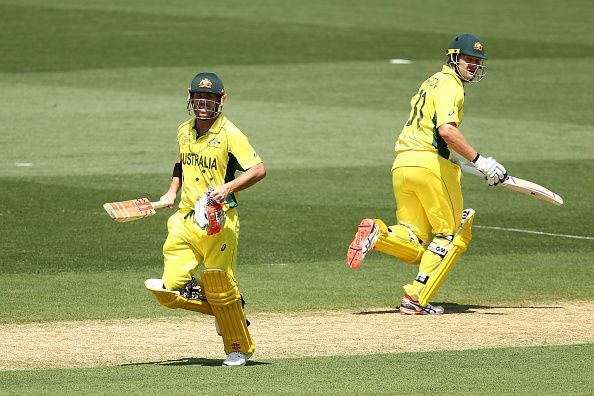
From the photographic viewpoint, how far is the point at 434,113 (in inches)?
490

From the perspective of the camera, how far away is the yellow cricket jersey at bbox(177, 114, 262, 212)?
10234 mm

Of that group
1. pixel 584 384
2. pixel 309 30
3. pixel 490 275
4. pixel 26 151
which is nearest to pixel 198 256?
pixel 584 384

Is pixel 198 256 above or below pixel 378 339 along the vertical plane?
above

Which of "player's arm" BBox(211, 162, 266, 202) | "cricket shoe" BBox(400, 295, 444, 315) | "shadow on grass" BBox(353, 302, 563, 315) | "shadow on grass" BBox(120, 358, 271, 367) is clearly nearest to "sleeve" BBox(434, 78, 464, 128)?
"cricket shoe" BBox(400, 295, 444, 315)

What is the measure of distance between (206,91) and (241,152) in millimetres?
503

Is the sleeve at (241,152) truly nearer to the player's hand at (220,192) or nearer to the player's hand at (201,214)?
the player's hand at (220,192)

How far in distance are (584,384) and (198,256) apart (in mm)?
2857

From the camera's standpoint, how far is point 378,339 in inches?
444

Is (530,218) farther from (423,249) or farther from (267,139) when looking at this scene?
(267,139)

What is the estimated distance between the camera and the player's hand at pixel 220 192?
9.90 meters

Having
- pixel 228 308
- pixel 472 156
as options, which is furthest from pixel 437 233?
pixel 228 308

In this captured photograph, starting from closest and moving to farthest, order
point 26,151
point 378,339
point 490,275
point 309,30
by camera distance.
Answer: point 378,339
point 490,275
point 26,151
point 309,30

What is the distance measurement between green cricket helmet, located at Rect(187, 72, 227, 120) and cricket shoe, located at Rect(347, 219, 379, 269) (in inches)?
89.6

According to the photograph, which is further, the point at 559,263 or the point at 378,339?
the point at 559,263
